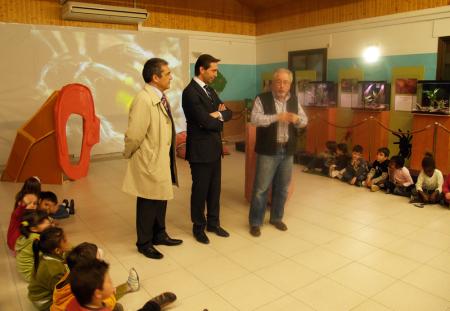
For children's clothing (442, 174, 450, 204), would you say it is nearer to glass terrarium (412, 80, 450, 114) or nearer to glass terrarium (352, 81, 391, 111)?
glass terrarium (412, 80, 450, 114)

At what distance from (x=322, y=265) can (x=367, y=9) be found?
5.48 m

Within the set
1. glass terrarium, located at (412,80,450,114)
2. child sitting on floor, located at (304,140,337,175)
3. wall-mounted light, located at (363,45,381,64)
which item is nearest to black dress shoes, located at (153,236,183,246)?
child sitting on floor, located at (304,140,337,175)

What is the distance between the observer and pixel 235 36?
30.6 feet

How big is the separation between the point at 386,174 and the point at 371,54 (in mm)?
2662

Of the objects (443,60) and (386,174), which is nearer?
(386,174)

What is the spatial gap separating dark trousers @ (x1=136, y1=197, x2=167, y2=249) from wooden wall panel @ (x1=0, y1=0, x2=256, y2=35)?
527cm

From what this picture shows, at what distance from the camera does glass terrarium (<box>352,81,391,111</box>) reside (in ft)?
21.5

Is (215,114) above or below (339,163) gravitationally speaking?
above

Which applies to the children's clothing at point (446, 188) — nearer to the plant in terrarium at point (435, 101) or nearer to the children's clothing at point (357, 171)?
the children's clothing at point (357, 171)

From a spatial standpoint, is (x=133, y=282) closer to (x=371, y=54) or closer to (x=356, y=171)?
(x=356, y=171)

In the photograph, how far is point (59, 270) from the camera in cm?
241

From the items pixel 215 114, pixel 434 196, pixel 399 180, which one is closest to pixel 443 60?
pixel 399 180

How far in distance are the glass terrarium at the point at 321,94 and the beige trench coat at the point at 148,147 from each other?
482 cm

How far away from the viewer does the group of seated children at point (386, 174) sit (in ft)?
15.3
